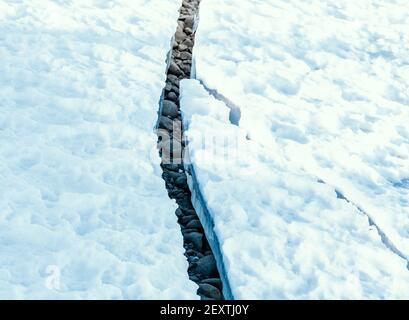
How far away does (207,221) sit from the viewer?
3.69 m

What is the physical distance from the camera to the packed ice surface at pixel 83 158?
3.21 m

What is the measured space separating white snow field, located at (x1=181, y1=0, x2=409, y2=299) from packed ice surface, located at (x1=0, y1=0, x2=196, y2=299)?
33cm

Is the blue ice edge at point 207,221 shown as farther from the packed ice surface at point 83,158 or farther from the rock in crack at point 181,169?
the packed ice surface at point 83,158

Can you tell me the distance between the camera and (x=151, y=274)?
10.7 ft

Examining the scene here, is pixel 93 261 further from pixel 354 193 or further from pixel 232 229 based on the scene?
pixel 354 193

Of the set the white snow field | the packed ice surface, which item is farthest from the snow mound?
the packed ice surface

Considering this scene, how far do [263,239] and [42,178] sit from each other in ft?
4.31

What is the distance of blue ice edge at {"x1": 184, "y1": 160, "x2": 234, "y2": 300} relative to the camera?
3.29 metres

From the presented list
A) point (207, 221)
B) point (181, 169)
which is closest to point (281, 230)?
point (207, 221)

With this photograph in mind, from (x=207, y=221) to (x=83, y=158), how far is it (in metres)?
0.88

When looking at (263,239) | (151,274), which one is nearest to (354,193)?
(263,239)

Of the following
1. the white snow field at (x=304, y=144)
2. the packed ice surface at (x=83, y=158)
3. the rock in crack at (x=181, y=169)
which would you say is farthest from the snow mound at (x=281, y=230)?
the packed ice surface at (x=83, y=158)

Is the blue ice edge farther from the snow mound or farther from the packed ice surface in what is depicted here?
the packed ice surface

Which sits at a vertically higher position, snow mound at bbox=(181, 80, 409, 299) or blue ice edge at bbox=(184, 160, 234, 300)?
snow mound at bbox=(181, 80, 409, 299)
